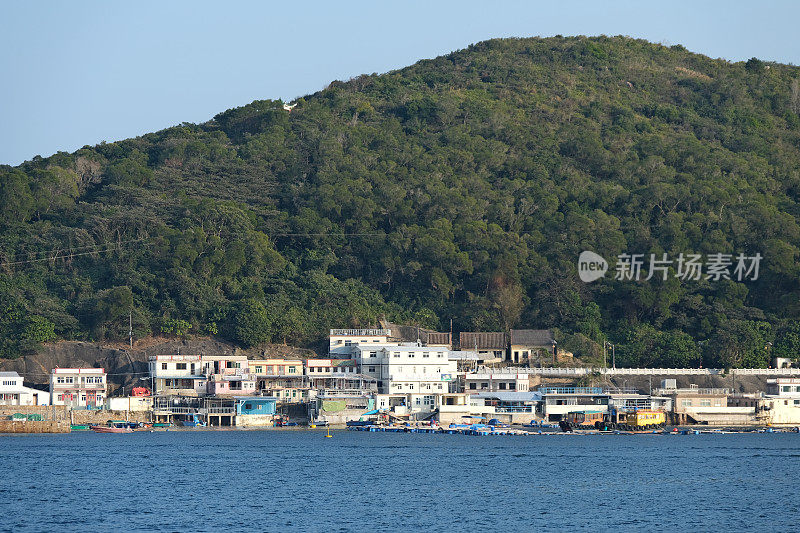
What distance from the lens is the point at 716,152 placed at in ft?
448

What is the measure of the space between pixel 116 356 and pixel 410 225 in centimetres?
3639

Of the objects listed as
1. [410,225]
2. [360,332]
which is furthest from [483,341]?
[410,225]

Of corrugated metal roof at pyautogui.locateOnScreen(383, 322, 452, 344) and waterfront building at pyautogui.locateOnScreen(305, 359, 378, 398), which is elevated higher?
corrugated metal roof at pyautogui.locateOnScreen(383, 322, 452, 344)

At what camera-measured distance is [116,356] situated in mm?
95812

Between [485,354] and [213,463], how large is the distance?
42055mm

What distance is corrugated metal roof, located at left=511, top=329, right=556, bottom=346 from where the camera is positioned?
103375 millimetres

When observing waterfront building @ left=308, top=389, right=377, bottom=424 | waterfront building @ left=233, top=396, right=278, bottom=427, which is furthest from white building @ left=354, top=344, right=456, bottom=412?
waterfront building @ left=233, top=396, right=278, bottom=427

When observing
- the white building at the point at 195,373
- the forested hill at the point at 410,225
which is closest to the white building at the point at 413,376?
the white building at the point at 195,373

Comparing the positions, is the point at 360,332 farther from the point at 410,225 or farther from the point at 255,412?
the point at 410,225

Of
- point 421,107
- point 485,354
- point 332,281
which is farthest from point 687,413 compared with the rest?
point 421,107

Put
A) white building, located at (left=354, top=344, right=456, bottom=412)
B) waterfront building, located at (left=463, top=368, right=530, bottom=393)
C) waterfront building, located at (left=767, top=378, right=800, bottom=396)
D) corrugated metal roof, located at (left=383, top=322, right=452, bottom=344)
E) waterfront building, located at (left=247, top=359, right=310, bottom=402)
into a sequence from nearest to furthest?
waterfront building, located at (left=247, top=359, right=310, bottom=402) → white building, located at (left=354, top=344, right=456, bottom=412) → waterfront building, located at (left=767, top=378, right=800, bottom=396) → waterfront building, located at (left=463, top=368, right=530, bottom=393) → corrugated metal roof, located at (left=383, top=322, right=452, bottom=344)

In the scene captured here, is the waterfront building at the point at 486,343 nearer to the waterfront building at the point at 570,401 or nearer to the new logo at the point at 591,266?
the waterfront building at the point at 570,401

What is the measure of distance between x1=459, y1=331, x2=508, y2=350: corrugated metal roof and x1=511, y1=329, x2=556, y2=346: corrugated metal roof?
96 centimetres

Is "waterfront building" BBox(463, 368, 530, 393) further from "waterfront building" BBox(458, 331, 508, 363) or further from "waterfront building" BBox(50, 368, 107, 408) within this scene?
"waterfront building" BBox(50, 368, 107, 408)
